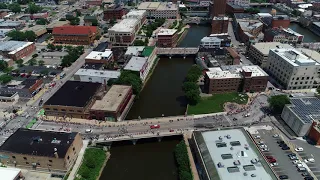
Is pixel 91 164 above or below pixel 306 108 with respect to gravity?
below

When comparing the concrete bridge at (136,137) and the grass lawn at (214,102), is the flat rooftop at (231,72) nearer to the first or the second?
the grass lawn at (214,102)

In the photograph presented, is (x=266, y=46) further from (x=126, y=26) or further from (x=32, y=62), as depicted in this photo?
(x=32, y=62)

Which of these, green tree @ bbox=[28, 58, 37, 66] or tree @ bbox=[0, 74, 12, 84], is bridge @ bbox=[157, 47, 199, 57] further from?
tree @ bbox=[0, 74, 12, 84]

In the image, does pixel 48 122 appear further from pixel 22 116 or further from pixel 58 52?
pixel 58 52

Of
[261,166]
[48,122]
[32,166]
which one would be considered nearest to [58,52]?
[48,122]

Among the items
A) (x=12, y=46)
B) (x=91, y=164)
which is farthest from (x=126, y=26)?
(x=91, y=164)

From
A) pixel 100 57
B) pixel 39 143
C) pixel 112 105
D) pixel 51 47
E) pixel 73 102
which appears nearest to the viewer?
pixel 39 143

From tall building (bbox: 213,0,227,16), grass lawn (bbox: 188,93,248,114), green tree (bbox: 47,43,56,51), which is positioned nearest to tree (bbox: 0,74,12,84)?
green tree (bbox: 47,43,56,51)
